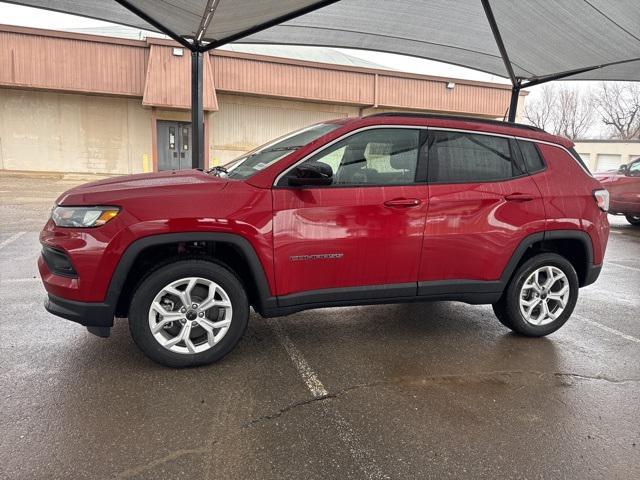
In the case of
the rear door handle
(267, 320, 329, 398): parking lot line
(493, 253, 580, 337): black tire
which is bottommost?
(267, 320, 329, 398): parking lot line

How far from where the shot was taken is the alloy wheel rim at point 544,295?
162 inches

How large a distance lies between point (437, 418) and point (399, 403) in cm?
26

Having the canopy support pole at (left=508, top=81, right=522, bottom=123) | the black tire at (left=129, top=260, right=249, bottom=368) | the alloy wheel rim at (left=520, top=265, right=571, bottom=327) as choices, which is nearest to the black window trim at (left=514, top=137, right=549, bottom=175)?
the alloy wheel rim at (left=520, top=265, right=571, bottom=327)

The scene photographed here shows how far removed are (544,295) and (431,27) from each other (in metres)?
6.40

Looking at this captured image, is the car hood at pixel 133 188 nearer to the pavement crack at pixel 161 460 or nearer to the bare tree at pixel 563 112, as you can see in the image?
the pavement crack at pixel 161 460

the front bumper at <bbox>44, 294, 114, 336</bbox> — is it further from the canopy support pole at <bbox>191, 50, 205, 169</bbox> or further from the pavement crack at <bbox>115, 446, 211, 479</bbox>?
the canopy support pole at <bbox>191, 50, 205, 169</bbox>

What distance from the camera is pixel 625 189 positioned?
1161 centimetres

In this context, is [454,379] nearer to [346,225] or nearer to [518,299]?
[518,299]

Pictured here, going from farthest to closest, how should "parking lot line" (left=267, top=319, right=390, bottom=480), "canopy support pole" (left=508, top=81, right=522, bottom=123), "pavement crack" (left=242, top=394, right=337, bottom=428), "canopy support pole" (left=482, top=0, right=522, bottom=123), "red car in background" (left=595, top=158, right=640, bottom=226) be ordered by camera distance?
"red car in background" (left=595, top=158, right=640, bottom=226), "canopy support pole" (left=508, top=81, right=522, bottom=123), "canopy support pole" (left=482, top=0, right=522, bottom=123), "pavement crack" (left=242, top=394, right=337, bottom=428), "parking lot line" (left=267, top=319, right=390, bottom=480)

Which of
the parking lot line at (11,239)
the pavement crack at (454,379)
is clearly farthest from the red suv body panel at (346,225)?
the parking lot line at (11,239)

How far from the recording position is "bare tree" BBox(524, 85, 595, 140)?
56.5m

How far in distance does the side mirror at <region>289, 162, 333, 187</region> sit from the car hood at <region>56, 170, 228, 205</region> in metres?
0.51

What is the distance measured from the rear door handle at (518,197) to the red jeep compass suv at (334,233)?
0.02 metres

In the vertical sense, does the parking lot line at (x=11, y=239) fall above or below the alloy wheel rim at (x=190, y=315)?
below
